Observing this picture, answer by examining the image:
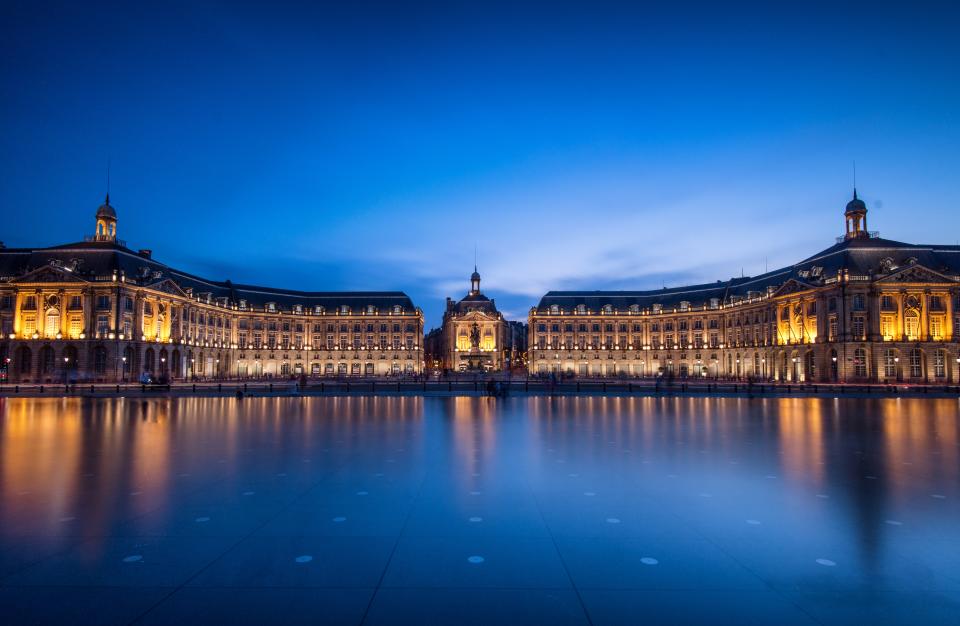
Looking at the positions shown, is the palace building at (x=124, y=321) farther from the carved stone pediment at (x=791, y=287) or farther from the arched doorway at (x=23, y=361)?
the carved stone pediment at (x=791, y=287)

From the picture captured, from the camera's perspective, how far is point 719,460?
14859mm

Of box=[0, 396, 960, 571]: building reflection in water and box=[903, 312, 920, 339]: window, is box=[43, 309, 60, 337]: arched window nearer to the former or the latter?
box=[0, 396, 960, 571]: building reflection in water

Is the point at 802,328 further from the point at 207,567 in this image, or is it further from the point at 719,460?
the point at 207,567

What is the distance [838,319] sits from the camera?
233ft

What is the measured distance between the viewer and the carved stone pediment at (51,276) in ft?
234

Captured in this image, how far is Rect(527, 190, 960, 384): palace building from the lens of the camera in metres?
68.9

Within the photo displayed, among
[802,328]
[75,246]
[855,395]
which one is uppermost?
[75,246]

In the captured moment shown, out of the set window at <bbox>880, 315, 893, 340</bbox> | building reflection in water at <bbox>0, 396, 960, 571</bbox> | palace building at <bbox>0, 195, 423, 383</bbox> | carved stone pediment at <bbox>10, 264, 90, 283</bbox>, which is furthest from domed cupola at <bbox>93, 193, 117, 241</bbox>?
window at <bbox>880, 315, 893, 340</bbox>

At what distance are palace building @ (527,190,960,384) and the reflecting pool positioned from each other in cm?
6116

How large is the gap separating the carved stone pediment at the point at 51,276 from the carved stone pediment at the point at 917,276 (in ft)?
345

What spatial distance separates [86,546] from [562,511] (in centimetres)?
755

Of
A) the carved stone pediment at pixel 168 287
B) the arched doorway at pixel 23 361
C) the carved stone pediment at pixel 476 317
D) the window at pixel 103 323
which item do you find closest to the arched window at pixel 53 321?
the arched doorway at pixel 23 361

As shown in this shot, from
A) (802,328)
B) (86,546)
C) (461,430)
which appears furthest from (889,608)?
(802,328)

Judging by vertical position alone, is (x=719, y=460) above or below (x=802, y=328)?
below
